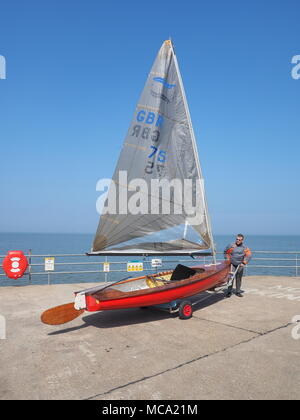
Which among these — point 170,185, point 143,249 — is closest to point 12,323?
point 143,249

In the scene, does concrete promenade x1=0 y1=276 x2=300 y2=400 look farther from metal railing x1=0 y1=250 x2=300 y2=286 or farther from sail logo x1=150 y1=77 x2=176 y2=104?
sail logo x1=150 y1=77 x2=176 y2=104

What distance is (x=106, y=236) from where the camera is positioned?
756 centimetres

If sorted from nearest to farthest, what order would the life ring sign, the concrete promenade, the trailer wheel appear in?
the concrete promenade
the trailer wheel
the life ring sign

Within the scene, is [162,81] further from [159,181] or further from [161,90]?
[159,181]

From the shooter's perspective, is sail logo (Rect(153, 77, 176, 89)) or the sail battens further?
sail logo (Rect(153, 77, 176, 89))

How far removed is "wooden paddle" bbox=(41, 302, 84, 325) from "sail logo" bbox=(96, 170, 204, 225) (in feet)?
8.14

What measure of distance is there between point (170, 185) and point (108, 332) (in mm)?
3689

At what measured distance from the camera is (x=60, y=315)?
19.1ft

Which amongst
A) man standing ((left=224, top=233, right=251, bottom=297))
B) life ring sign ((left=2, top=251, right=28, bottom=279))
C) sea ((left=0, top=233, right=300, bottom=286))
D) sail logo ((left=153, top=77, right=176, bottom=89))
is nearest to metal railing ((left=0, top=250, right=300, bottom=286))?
sea ((left=0, top=233, right=300, bottom=286))

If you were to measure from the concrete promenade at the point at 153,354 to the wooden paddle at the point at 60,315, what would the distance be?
0.25 metres

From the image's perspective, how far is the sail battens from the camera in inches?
298

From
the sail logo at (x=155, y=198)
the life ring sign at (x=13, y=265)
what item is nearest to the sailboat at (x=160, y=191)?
the sail logo at (x=155, y=198)

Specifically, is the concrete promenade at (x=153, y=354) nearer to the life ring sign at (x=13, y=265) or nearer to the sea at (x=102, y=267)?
the sea at (x=102, y=267)
